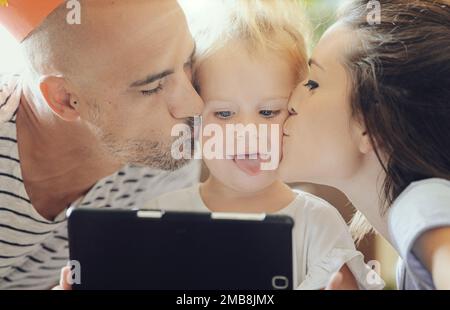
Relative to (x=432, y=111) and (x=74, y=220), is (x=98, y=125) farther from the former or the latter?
(x=432, y=111)

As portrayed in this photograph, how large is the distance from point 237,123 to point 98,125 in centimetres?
27

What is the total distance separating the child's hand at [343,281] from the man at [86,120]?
32 cm

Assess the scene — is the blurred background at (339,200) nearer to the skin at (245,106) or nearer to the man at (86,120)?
the skin at (245,106)

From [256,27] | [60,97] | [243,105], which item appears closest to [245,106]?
[243,105]

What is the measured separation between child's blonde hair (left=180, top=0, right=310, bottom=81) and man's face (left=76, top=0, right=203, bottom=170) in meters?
0.04

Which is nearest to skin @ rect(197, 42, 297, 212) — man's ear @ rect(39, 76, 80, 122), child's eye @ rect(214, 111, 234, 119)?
child's eye @ rect(214, 111, 234, 119)

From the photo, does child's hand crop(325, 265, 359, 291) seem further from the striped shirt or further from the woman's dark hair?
the striped shirt

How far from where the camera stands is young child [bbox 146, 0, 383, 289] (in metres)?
1.12

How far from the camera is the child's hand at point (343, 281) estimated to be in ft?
3.62

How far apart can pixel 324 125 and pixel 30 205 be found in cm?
60

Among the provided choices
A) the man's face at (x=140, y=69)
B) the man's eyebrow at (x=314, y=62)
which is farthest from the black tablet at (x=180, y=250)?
the man's eyebrow at (x=314, y=62)

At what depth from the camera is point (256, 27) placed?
112 cm

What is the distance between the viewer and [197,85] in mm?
1137
